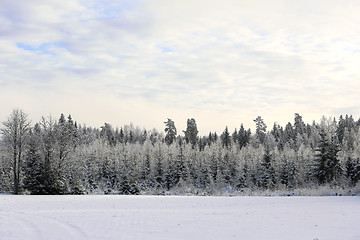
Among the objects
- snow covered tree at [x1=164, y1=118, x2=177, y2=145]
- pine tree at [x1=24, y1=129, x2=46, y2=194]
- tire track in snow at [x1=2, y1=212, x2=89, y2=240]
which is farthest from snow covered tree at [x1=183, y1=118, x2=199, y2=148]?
tire track in snow at [x1=2, y1=212, x2=89, y2=240]

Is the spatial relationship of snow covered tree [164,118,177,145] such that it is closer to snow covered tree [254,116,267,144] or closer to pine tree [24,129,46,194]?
snow covered tree [254,116,267,144]

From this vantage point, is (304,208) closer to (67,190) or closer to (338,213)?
(338,213)

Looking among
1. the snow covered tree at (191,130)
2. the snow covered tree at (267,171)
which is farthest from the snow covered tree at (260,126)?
the snow covered tree at (267,171)

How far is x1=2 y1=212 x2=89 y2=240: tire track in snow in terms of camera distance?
40.6 ft

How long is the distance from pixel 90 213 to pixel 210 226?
6.58 metres

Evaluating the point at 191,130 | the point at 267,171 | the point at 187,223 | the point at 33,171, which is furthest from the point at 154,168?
the point at 187,223

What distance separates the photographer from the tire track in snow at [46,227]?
40.6ft

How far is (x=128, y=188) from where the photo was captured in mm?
45094

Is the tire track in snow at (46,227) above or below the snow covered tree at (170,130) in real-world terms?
below

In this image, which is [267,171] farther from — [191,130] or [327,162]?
[191,130]

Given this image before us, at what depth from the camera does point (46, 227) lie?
13984 millimetres

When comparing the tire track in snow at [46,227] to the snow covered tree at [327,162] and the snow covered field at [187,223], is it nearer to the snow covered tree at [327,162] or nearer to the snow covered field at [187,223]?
the snow covered field at [187,223]

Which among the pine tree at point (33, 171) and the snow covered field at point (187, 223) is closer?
the snow covered field at point (187, 223)

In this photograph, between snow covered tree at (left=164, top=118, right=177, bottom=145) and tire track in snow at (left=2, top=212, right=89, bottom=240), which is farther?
snow covered tree at (left=164, top=118, right=177, bottom=145)
